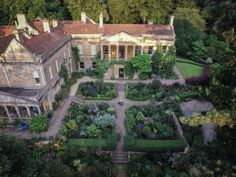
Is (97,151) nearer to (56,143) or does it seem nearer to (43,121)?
(56,143)

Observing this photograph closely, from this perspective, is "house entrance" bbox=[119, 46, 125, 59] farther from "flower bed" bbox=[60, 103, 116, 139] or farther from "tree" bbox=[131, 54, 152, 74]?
"flower bed" bbox=[60, 103, 116, 139]

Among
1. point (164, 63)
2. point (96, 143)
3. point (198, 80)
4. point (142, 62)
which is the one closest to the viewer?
point (96, 143)

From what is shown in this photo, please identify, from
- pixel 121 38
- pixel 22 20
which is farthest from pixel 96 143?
pixel 22 20

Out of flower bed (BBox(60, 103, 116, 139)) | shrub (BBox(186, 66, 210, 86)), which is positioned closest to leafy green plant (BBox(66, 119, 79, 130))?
flower bed (BBox(60, 103, 116, 139))

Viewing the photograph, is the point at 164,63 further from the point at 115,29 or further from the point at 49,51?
the point at 49,51

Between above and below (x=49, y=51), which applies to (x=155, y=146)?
below

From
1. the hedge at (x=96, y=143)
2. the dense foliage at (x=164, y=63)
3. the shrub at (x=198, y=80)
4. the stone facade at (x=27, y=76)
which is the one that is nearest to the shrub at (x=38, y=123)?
the stone facade at (x=27, y=76)

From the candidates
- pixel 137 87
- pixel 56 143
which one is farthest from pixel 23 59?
pixel 137 87
